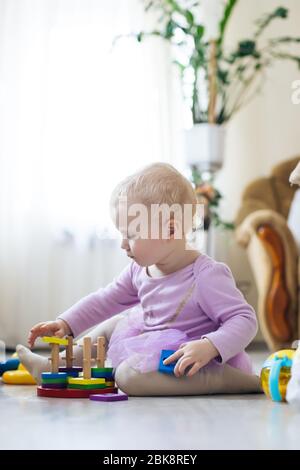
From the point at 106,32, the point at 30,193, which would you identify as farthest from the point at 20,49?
the point at 30,193

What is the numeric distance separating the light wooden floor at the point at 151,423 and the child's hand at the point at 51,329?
0.18 meters

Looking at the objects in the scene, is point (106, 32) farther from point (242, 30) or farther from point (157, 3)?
point (242, 30)

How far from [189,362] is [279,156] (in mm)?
2893

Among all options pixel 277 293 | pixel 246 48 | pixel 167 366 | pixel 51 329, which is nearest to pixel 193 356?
pixel 167 366

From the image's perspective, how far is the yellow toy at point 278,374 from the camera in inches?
59.1

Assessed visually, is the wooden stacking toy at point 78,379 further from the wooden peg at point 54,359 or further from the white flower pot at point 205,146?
the white flower pot at point 205,146

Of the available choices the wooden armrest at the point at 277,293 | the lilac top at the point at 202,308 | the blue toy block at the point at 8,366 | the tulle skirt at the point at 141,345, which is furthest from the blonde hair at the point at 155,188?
the wooden armrest at the point at 277,293

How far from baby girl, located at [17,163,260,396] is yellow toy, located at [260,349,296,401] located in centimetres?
10

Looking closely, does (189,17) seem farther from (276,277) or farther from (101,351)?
(101,351)

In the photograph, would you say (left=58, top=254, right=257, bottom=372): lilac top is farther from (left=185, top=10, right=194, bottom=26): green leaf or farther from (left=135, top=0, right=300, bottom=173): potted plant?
(left=185, top=10, right=194, bottom=26): green leaf

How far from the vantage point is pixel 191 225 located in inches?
70.4

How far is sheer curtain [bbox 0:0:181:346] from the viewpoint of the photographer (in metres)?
3.89

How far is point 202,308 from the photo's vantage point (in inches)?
67.2

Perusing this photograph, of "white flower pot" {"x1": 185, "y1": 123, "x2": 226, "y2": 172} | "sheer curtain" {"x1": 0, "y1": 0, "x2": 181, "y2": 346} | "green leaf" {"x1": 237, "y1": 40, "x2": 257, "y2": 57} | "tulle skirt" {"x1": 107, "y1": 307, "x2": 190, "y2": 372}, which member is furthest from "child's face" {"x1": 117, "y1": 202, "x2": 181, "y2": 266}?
"green leaf" {"x1": 237, "y1": 40, "x2": 257, "y2": 57}
